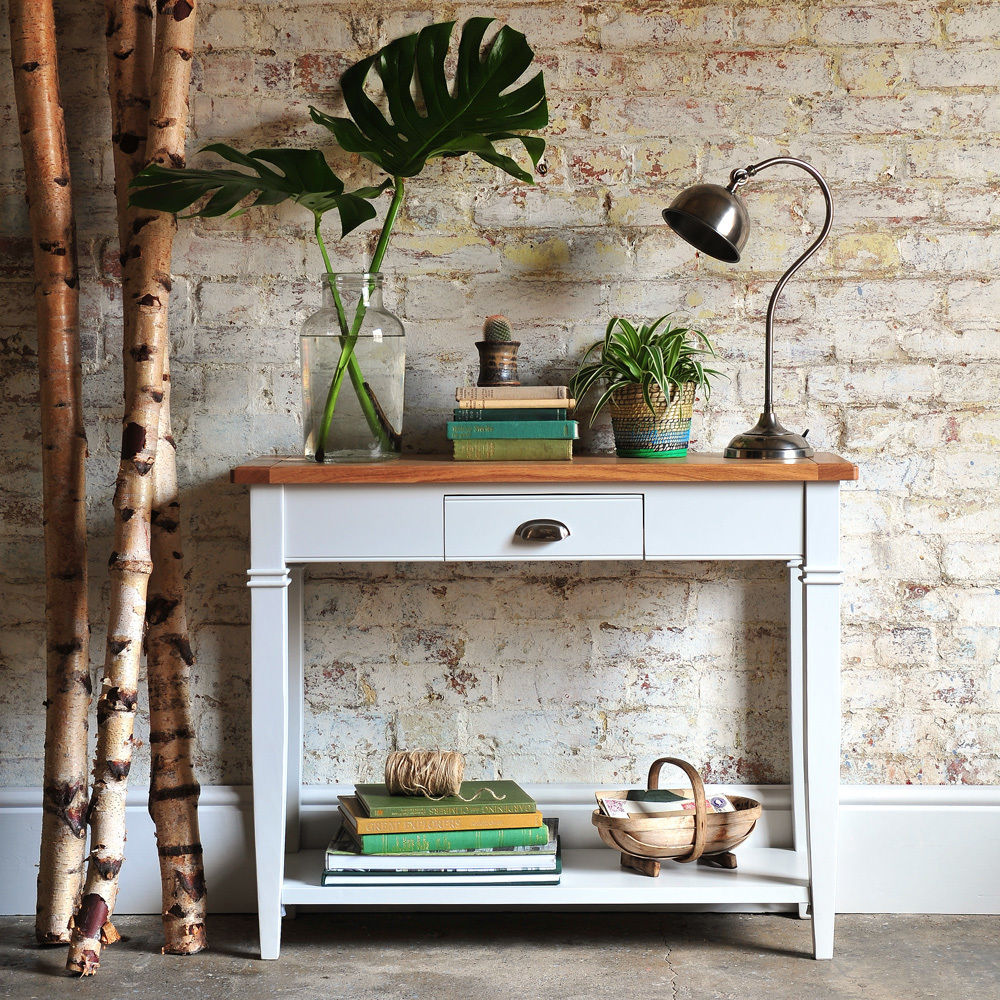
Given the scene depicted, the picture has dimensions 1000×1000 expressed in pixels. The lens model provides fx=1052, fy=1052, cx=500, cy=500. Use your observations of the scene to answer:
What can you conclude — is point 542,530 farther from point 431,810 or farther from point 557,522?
point 431,810

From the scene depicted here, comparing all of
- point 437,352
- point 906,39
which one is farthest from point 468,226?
point 906,39

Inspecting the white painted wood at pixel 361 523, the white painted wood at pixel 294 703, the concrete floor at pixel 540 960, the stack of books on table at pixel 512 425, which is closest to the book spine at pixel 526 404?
the stack of books on table at pixel 512 425

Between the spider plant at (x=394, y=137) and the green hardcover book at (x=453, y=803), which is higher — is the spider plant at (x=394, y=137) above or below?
above

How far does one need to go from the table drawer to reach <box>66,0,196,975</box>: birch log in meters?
0.66

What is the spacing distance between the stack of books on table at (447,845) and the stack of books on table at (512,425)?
72cm

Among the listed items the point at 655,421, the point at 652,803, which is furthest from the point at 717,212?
the point at 652,803

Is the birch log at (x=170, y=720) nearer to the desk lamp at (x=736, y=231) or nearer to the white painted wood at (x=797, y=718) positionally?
the desk lamp at (x=736, y=231)

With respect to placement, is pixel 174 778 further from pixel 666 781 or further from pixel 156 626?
pixel 666 781

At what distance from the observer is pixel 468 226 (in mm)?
2451

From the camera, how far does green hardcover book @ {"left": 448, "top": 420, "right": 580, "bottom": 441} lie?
2.11 metres

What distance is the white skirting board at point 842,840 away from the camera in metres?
2.38

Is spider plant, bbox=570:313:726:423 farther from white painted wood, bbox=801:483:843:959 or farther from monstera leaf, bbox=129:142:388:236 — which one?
monstera leaf, bbox=129:142:388:236

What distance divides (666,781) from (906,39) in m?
1.79

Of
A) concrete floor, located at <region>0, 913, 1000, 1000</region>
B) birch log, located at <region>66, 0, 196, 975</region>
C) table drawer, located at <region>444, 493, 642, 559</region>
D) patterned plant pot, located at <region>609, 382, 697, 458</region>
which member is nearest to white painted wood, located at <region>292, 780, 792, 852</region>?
concrete floor, located at <region>0, 913, 1000, 1000</region>
